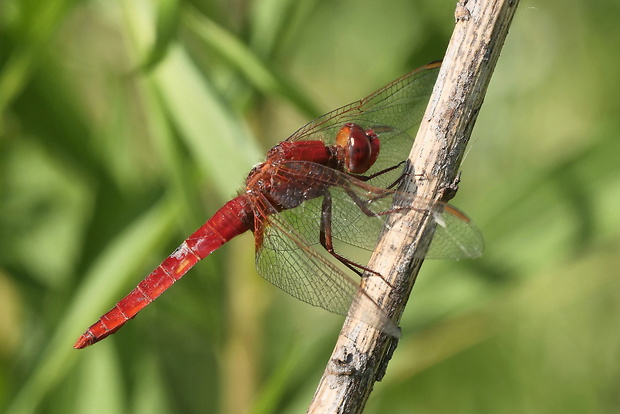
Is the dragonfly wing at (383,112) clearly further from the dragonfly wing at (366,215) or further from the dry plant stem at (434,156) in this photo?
the dry plant stem at (434,156)

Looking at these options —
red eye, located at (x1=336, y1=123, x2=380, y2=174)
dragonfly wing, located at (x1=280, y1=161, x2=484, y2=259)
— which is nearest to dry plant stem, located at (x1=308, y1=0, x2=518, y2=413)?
dragonfly wing, located at (x1=280, y1=161, x2=484, y2=259)

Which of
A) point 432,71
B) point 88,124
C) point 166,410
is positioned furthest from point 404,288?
point 88,124

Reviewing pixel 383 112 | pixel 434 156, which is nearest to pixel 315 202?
pixel 383 112

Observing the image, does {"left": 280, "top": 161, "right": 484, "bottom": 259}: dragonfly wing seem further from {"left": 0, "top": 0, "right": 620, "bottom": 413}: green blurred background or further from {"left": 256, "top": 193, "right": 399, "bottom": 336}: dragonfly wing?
{"left": 0, "top": 0, "right": 620, "bottom": 413}: green blurred background

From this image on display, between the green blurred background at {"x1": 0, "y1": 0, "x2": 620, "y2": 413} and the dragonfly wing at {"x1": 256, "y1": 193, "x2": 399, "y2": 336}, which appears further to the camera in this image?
the green blurred background at {"x1": 0, "y1": 0, "x2": 620, "y2": 413}

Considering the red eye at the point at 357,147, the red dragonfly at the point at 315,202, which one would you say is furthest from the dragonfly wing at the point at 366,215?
the red eye at the point at 357,147

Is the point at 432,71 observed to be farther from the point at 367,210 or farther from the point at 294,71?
the point at 294,71
